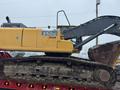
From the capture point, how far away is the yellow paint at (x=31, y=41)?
702 inches

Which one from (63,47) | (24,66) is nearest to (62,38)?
(63,47)

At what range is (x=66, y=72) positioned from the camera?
17719 mm

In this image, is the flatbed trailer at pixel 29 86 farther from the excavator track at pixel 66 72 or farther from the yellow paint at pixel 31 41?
the yellow paint at pixel 31 41

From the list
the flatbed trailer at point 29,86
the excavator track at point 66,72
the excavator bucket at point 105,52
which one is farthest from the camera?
the excavator bucket at point 105,52

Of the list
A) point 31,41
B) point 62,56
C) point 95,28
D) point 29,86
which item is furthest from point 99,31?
point 29,86

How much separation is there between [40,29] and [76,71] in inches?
73.5

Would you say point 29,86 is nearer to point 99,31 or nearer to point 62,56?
point 62,56

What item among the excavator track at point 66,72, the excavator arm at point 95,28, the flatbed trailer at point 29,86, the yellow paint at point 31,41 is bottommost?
the flatbed trailer at point 29,86

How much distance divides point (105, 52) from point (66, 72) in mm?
1677

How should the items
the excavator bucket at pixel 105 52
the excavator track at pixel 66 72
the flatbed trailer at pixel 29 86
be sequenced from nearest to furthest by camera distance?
1. the excavator track at pixel 66 72
2. the flatbed trailer at pixel 29 86
3. the excavator bucket at pixel 105 52

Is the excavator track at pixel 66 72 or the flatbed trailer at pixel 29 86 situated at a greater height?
the excavator track at pixel 66 72

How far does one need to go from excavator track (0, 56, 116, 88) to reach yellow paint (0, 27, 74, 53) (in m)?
0.35

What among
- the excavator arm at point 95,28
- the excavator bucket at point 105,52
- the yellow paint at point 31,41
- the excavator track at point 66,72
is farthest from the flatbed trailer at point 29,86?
the excavator arm at point 95,28

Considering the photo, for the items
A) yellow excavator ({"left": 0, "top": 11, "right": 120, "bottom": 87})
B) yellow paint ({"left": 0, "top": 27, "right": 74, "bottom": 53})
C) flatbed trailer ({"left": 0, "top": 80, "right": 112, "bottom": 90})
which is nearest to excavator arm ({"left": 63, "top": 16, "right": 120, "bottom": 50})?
yellow excavator ({"left": 0, "top": 11, "right": 120, "bottom": 87})
